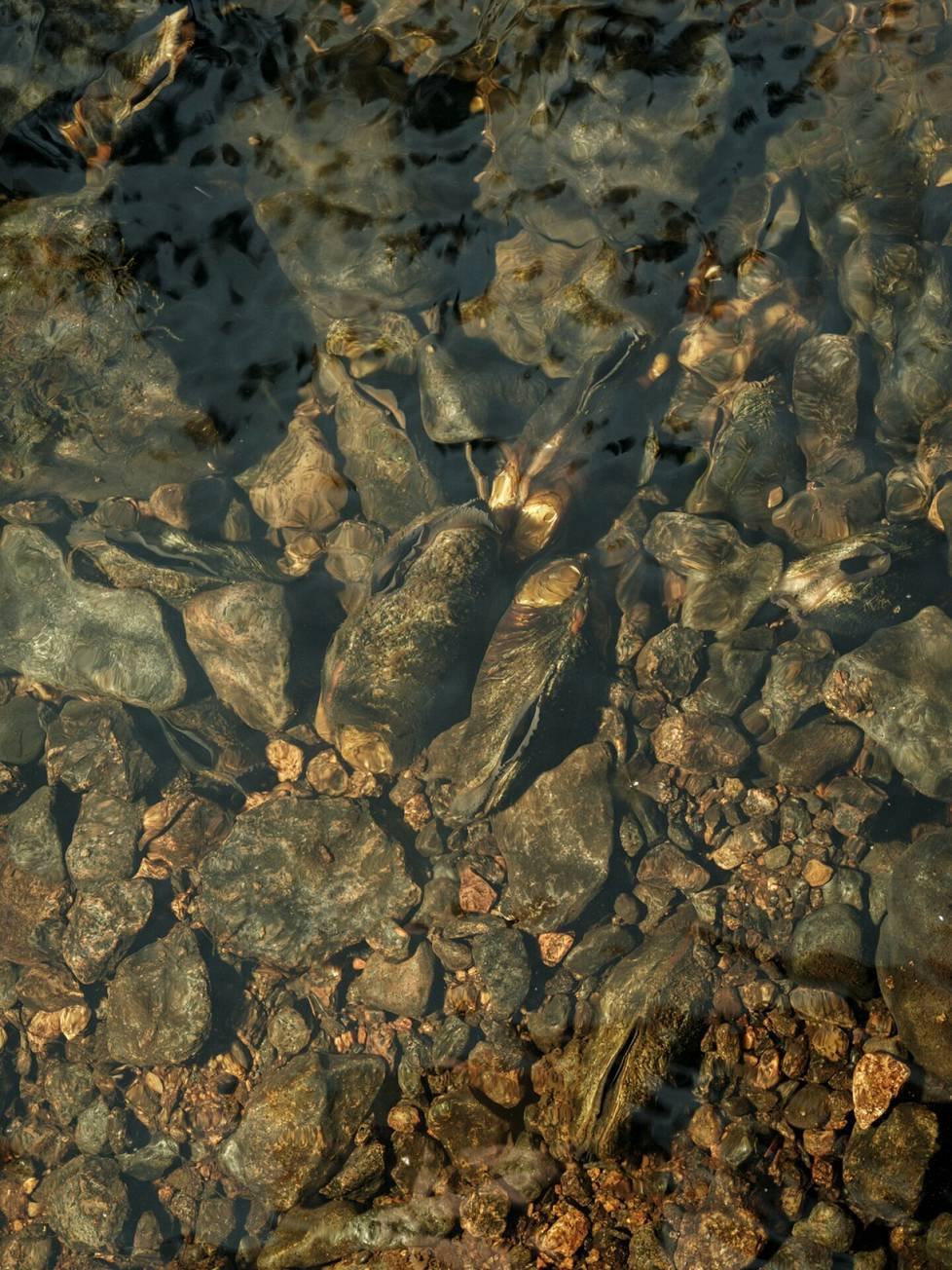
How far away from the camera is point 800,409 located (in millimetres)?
5609

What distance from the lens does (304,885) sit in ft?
19.9

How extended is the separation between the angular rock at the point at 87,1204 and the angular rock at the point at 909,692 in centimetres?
603

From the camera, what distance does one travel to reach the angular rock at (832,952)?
4.62 m

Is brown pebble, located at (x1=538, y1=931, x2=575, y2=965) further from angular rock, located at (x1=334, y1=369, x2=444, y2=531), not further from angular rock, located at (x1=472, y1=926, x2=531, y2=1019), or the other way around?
angular rock, located at (x1=334, y1=369, x2=444, y2=531)

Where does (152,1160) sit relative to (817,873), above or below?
below

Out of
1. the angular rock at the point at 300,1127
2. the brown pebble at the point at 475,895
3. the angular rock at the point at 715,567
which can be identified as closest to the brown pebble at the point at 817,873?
the angular rock at the point at 715,567

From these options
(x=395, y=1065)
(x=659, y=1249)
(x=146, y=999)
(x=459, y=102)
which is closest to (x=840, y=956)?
(x=659, y=1249)

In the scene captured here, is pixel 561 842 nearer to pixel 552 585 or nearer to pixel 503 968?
pixel 503 968

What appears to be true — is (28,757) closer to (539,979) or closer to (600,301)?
(539,979)

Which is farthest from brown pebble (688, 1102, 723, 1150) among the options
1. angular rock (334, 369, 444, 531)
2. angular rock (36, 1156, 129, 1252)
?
angular rock (334, 369, 444, 531)

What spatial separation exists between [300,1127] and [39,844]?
314 cm

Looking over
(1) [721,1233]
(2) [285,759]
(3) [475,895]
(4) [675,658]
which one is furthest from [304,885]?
(1) [721,1233]

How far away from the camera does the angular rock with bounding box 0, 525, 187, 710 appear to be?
665cm

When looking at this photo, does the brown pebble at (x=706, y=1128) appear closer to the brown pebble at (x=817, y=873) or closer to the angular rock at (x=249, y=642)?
the brown pebble at (x=817, y=873)
